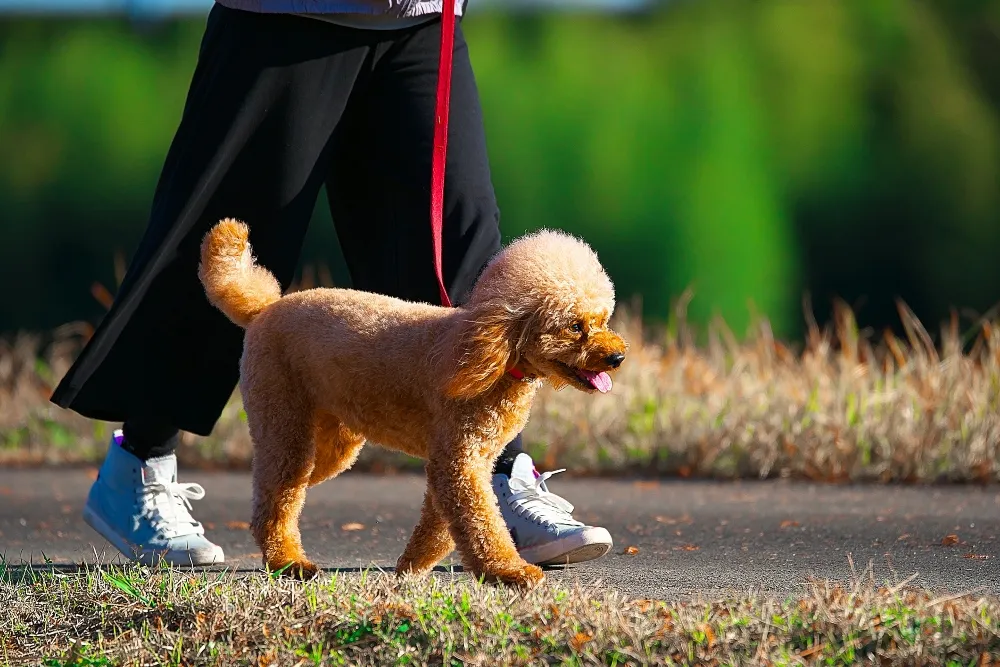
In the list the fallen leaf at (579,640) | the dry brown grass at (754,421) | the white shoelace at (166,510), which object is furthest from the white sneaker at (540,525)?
the dry brown grass at (754,421)

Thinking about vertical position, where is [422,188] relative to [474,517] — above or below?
above

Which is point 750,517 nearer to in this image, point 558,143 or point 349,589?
point 349,589

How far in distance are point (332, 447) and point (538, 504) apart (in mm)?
569

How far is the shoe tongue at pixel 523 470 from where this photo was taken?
3387 millimetres

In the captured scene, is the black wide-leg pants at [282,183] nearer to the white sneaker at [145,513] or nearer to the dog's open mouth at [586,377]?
the white sneaker at [145,513]

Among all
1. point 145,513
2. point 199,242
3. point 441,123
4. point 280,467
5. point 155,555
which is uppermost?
point 441,123

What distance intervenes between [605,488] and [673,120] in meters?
3.15

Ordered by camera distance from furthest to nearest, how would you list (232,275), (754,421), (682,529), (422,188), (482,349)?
(754,421) → (682,529) → (422,188) → (232,275) → (482,349)

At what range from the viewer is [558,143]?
291 inches

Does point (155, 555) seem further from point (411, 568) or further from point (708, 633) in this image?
point (708, 633)

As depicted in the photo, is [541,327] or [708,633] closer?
[708,633]

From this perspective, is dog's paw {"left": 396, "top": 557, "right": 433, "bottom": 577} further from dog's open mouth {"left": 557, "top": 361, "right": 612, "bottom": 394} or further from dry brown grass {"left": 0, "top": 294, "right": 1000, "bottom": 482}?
dry brown grass {"left": 0, "top": 294, "right": 1000, "bottom": 482}

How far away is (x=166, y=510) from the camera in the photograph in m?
3.50

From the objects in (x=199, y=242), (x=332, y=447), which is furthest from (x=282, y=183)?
(x=332, y=447)
